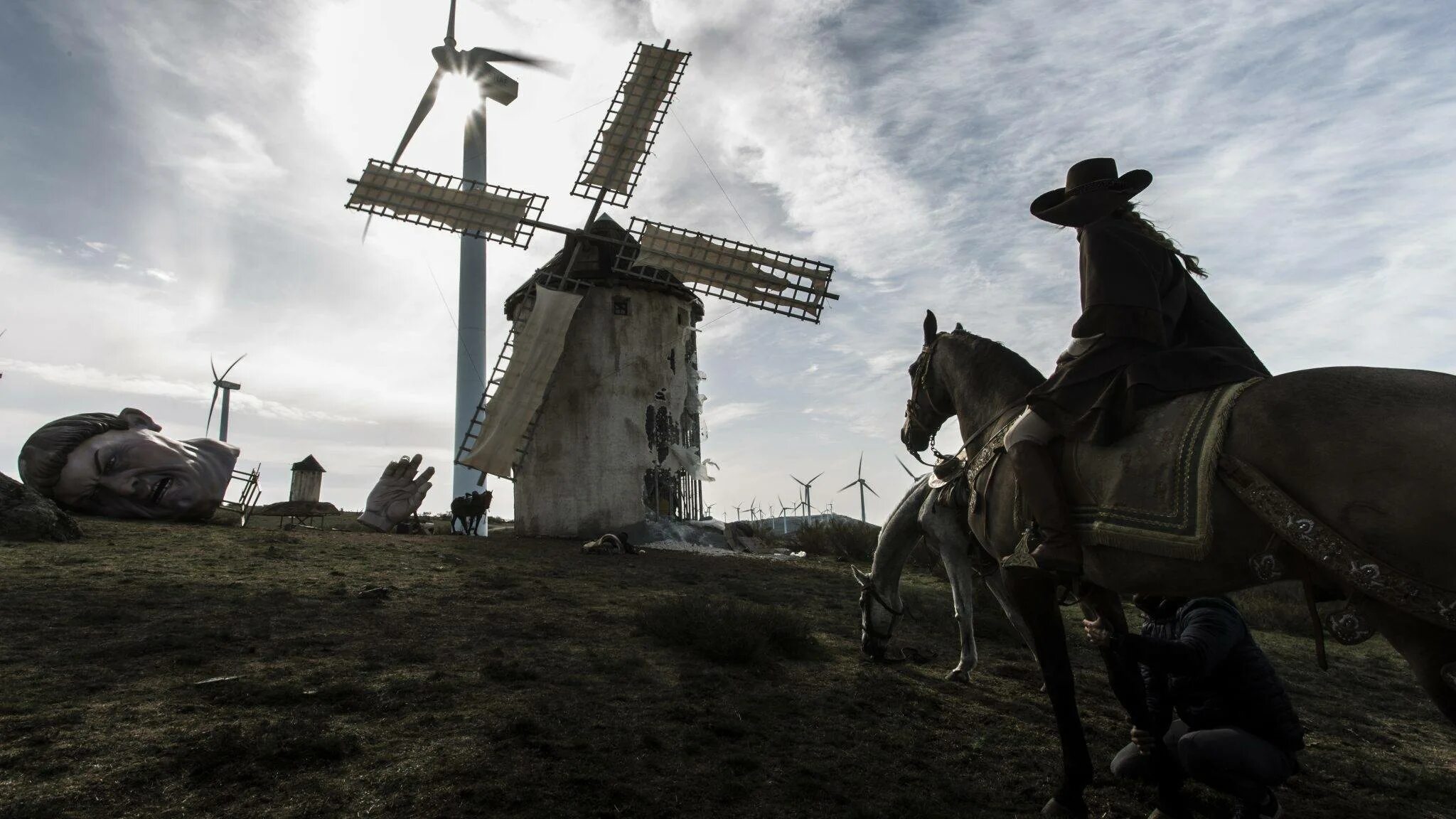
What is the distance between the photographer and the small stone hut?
102ft

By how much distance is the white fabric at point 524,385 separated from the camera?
18.7 m

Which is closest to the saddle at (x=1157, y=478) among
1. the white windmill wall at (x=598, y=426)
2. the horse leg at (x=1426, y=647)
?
the horse leg at (x=1426, y=647)

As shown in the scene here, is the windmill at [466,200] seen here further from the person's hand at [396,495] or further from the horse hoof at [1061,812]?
the horse hoof at [1061,812]

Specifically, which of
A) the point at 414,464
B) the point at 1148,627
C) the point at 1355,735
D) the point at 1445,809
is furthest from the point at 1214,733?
the point at 414,464

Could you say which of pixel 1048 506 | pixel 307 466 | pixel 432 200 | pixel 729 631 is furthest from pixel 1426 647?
pixel 307 466

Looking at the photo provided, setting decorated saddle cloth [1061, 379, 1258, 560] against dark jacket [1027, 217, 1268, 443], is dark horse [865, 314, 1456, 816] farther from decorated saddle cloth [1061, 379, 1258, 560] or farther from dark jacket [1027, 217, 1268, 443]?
dark jacket [1027, 217, 1268, 443]

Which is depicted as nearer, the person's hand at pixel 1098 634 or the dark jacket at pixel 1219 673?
the dark jacket at pixel 1219 673

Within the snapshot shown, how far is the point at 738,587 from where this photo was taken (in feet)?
39.0

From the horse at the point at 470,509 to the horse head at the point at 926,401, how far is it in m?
16.9

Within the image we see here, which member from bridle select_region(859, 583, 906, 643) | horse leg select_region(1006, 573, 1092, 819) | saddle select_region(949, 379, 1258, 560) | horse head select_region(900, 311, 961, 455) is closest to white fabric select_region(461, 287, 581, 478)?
bridle select_region(859, 583, 906, 643)

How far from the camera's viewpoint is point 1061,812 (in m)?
3.98

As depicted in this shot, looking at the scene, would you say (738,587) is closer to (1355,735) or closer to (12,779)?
(1355,735)

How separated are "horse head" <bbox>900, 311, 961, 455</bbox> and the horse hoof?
2719mm

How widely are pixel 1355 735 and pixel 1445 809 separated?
1952 millimetres
